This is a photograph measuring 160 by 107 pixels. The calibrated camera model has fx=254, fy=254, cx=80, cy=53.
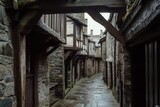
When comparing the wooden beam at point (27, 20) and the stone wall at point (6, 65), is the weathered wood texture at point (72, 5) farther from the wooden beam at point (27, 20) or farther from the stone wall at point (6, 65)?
the stone wall at point (6, 65)

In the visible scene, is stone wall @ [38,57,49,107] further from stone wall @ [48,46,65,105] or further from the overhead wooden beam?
stone wall @ [48,46,65,105]

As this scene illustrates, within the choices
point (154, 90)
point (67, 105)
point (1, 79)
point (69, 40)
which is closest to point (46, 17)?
point (1, 79)

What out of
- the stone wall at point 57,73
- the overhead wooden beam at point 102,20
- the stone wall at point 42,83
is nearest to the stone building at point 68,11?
the overhead wooden beam at point 102,20

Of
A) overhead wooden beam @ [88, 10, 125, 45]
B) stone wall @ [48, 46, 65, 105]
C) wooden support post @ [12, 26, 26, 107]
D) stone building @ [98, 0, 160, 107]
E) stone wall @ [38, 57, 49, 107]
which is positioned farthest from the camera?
stone wall @ [48, 46, 65, 105]

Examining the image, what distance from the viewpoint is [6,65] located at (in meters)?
4.09

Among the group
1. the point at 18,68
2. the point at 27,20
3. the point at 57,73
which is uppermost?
the point at 27,20

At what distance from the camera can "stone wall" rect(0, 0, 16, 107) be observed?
155 inches

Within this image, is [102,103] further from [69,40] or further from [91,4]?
[91,4]

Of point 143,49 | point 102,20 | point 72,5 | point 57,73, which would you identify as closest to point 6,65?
point 72,5

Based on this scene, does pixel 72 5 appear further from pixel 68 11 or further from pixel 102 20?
pixel 102 20

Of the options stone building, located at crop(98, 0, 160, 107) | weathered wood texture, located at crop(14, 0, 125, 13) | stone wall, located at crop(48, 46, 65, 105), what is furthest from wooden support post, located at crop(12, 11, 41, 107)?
stone wall, located at crop(48, 46, 65, 105)

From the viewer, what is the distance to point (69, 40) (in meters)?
16.5

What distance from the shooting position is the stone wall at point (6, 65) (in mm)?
3950

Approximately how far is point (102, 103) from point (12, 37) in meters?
9.06
